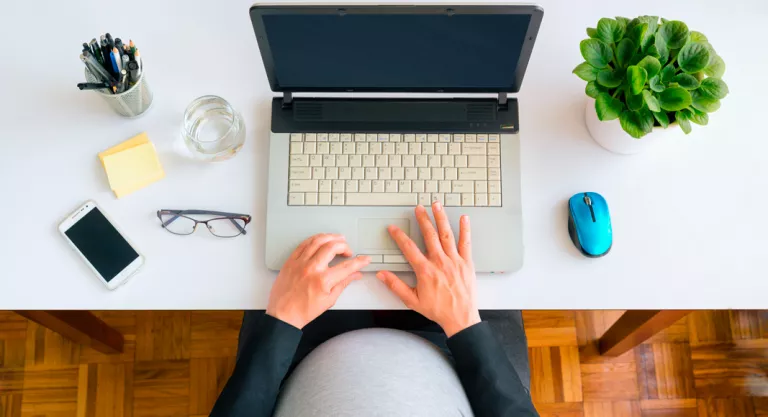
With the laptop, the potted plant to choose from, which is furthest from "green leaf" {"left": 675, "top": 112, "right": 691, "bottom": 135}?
the laptop

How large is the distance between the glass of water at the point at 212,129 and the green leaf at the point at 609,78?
0.55 metres

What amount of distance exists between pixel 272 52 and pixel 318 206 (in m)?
0.24

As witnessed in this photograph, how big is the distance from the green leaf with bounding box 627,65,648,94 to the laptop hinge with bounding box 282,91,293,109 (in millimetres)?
500

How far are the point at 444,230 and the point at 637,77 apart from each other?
34cm

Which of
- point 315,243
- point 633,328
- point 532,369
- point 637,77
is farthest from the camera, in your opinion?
point 532,369

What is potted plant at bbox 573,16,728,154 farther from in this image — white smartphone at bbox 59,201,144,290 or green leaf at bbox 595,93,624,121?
white smartphone at bbox 59,201,144,290

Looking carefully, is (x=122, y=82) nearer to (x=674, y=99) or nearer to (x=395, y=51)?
(x=395, y=51)

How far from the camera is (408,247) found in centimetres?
85

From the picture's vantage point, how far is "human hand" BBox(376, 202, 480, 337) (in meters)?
0.85

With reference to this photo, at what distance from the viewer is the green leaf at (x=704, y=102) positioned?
30.5 inches

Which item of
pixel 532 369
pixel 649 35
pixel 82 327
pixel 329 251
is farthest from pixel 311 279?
pixel 532 369

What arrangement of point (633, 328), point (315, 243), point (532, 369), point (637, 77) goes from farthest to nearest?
point (532, 369)
point (633, 328)
point (315, 243)
point (637, 77)

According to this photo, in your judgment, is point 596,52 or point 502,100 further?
point 502,100

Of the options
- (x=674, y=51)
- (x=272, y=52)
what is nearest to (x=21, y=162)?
(x=272, y=52)
